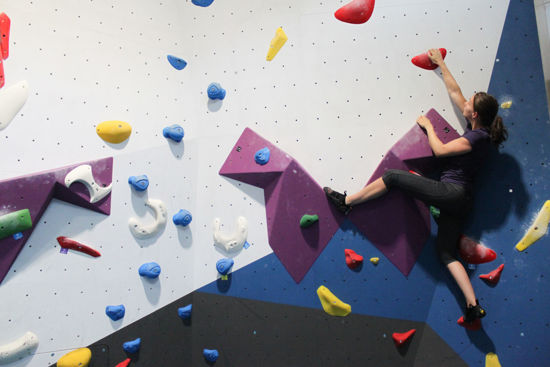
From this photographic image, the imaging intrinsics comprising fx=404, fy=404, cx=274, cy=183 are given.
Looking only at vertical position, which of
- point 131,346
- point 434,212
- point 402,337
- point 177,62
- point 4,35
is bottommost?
point 131,346

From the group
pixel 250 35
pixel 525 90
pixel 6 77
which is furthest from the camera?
pixel 250 35

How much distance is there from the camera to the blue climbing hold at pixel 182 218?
2.36m

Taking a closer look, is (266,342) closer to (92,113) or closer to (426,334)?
(426,334)

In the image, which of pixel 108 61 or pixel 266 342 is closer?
pixel 108 61

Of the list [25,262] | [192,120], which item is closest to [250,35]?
[192,120]

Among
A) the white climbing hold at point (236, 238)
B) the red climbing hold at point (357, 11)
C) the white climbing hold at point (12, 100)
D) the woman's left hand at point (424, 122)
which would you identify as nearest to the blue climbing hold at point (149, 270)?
the white climbing hold at point (236, 238)

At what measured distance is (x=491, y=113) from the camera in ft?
6.55

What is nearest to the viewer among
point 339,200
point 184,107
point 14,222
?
point 14,222

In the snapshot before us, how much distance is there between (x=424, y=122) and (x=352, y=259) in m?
0.83

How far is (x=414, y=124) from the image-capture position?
2195 mm

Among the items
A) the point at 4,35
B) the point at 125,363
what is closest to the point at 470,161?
the point at 125,363

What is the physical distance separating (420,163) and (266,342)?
134 cm

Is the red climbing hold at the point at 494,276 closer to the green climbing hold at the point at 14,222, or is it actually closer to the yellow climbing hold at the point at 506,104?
the yellow climbing hold at the point at 506,104

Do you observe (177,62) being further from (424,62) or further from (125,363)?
(125,363)
